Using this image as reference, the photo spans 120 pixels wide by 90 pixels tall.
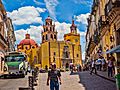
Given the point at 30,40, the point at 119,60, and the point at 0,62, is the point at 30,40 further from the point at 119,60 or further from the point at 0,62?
the point at 119,60

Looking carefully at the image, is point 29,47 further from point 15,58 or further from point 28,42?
point 15,58

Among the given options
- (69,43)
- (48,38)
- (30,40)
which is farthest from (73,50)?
(30,40)

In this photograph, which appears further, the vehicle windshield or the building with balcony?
the building with balcony

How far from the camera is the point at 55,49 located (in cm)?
8944

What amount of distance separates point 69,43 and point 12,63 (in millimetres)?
67391

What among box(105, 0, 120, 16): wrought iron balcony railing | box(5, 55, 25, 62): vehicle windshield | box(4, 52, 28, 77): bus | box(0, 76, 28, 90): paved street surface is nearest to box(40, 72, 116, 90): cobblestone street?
box(0, 76, 28, 90): paved street surface

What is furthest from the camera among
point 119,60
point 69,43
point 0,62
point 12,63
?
point 69,43

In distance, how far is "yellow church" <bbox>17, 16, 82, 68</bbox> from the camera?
88438 millimetres

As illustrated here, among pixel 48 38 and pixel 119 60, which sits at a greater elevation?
pixel 48 38

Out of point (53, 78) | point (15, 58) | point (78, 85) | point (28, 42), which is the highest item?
point (28, 42)

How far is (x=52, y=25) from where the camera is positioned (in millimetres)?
99062

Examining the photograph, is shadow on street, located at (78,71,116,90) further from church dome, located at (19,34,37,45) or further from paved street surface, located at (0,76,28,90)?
church dome, located at (19,34,37,45)

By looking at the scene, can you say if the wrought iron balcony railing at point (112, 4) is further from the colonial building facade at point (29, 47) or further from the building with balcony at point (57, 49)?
the colonial building facade at point (29, 47)

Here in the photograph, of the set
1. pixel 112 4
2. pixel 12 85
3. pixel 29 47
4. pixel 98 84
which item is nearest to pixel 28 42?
pixel 29 47
